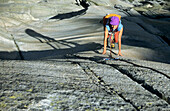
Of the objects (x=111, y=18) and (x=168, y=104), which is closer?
(x=168, y=104)

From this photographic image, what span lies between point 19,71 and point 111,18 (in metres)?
2.44

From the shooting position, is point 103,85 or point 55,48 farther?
point 55,48

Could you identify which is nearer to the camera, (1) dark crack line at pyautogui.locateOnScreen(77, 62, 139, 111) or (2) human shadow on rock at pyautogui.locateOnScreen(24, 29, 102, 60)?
(1) dark crack line at pyautogui.locateOnScreen(77, 62, 139, 111)

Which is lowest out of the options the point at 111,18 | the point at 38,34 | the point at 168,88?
the point at 38,34

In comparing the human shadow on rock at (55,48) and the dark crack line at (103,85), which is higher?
the dark crack line at (103,85)

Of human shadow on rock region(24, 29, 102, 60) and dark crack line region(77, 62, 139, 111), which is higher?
dark crack line region(77, 62, 139, 111)

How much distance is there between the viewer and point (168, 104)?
148 cm

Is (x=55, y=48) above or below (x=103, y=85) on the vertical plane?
below

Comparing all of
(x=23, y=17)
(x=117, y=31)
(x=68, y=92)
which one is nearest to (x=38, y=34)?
(x=23, y=17)

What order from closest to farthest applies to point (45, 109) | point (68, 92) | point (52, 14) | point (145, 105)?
point (45, 109), point (145, 105), point (68, 92), point (52, 14)

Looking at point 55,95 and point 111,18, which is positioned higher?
point 111,18

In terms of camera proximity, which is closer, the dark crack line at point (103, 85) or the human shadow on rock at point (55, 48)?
the dark crack line at point (103, 85)

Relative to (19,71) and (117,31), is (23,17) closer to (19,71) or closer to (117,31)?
(117,31)

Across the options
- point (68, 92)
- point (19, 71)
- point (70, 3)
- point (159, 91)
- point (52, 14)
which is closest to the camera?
point (68, 92)
